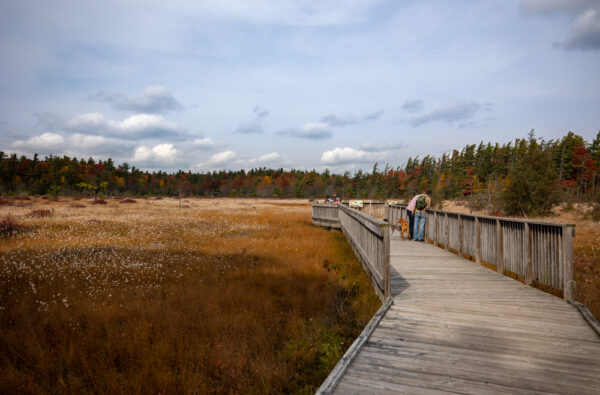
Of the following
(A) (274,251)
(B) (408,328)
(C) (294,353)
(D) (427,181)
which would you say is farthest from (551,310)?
(D) (427,181)

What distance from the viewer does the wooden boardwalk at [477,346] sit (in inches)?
115

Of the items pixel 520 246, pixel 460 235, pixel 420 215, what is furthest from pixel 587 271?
pixel 520 246

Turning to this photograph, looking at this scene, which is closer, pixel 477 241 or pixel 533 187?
pixel 477 241

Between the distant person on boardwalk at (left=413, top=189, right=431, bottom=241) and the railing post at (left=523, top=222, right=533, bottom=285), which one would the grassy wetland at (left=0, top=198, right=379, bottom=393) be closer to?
the railing post at (left=523, top=222, right=533, bottom=285)

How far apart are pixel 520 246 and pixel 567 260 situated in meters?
1.28

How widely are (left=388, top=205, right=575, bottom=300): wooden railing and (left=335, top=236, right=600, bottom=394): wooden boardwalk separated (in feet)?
1.23

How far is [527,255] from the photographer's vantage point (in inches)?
240

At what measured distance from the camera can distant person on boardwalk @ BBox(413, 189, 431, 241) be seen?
37.9ft

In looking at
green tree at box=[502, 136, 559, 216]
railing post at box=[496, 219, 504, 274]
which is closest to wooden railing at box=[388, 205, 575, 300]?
railing post at box=[496, 219, 504, 274]

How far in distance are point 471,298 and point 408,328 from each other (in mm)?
2013

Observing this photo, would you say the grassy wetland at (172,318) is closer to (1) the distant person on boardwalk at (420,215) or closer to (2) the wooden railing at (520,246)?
(2) the wooden railing at (520,246)

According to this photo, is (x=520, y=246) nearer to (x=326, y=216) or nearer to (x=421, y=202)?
(x=421, y=202)

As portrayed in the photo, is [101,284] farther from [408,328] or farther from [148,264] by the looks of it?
[408,328]

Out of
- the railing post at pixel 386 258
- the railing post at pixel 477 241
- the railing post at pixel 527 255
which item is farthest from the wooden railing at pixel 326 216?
the railing post at pixel 386 258
